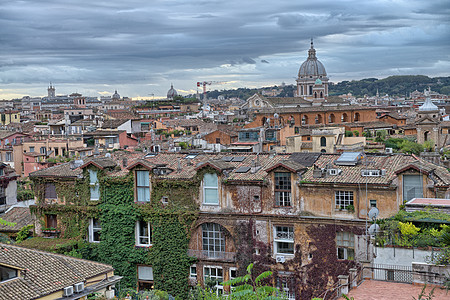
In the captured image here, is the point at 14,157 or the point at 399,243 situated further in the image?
the point at 14,157

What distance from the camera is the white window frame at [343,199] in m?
27.8

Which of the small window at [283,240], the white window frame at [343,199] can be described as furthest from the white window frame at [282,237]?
the white window frame at [343,199]

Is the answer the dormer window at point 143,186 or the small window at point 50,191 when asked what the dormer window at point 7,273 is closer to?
the dormer window at point 143,186

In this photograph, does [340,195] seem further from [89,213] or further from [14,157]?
[14,157]

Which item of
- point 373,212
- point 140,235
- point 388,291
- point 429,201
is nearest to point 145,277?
point 140,235

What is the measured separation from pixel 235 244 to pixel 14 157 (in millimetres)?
52935

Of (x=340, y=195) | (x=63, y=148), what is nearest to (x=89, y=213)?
(x=340, y=195)

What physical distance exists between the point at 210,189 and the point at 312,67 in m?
138

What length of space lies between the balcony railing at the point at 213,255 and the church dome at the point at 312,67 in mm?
135898

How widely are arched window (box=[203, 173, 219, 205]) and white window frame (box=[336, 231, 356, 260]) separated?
20.9 ft

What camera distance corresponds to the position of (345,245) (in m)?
27.8

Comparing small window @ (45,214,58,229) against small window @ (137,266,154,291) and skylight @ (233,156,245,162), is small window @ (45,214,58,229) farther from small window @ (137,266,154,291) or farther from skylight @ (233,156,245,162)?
skylight @ (233,156,245,162)

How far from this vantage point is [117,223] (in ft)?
106

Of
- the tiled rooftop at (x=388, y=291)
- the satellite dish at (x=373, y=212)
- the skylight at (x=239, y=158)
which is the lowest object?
the tiled rooftop at (x=388, y=291)
